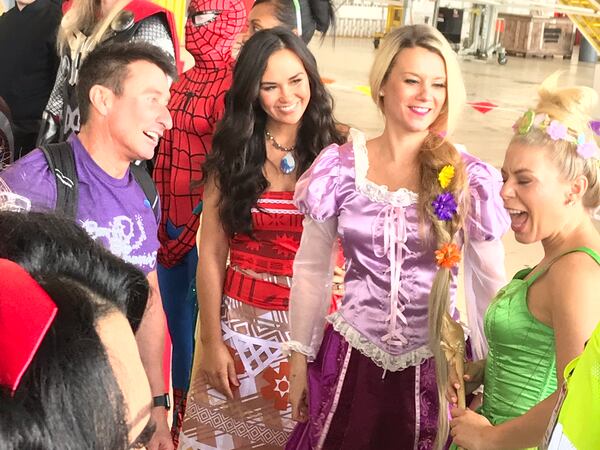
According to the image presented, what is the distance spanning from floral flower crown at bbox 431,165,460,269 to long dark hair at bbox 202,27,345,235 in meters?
0.62

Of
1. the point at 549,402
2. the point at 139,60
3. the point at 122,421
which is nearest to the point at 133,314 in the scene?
the point at 122,421

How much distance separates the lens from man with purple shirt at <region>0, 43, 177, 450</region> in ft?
7.14

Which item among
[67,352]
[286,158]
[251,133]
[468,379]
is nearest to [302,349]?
[468,379]

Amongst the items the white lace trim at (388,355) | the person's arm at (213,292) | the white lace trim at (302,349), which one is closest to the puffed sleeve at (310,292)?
the white lace trim at (302,349)

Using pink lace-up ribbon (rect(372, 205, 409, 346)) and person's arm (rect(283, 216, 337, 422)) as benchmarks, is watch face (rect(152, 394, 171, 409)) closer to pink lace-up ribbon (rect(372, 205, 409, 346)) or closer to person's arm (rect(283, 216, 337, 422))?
person's arm (rect(283, 216, 337, 422))

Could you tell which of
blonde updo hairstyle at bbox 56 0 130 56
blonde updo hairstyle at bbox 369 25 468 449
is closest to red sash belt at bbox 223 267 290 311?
blonde updo hairstyle at bbox 369 25 468 449

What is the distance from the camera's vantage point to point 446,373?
2.17 m

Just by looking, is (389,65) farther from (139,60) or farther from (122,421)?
(122,421)

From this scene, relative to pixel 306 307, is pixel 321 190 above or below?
above

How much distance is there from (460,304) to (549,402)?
3.06 metres

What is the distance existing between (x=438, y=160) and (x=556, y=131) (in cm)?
43

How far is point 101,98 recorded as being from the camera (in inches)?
90.4

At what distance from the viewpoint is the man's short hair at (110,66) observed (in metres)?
2.31

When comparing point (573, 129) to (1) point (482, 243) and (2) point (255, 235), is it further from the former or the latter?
(2) point (255, 235)
